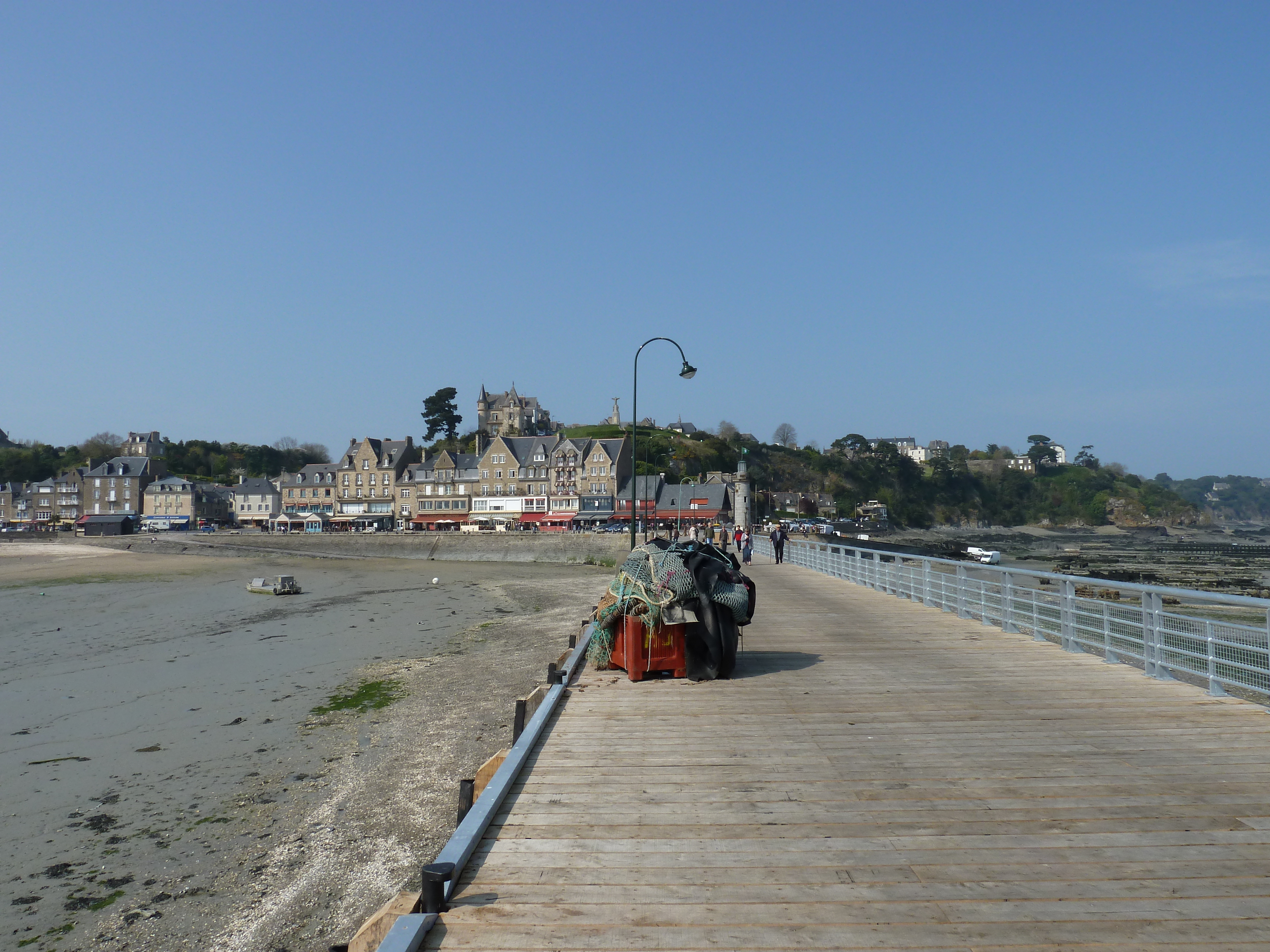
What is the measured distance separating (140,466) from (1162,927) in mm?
128241

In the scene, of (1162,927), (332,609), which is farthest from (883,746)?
(332,609)

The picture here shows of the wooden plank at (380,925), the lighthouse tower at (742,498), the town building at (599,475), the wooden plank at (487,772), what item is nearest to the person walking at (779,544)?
the lighthouse tower at (742,498)

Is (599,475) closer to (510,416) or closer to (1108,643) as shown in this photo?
(510,416)

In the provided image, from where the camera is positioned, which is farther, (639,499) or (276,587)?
(639,499)

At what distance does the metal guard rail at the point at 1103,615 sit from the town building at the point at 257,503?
102 meters

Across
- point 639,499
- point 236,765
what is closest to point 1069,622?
point 236,765

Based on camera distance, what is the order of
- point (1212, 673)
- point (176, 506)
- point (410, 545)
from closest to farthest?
1. point (1212, 673)
2. point (410, 545)
3. point (176, 506)

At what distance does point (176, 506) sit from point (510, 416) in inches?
2162

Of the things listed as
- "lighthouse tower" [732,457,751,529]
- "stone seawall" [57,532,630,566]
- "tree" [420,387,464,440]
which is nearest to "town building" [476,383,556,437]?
"tree" [420,387,464,440]

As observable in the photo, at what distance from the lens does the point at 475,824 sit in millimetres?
4406

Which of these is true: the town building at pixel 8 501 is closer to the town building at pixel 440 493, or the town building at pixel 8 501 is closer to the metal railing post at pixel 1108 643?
the town building at pixel 440 493

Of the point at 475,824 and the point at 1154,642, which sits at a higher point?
the point at 1154,642

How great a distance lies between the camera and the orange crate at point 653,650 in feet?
28.9

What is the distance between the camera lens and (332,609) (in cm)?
3012
